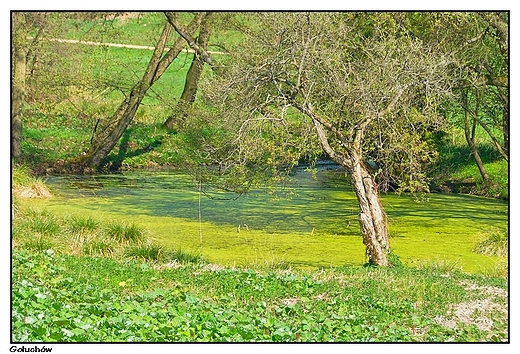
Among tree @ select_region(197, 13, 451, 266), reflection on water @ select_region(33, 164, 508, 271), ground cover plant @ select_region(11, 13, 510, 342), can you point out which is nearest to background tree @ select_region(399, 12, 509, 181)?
ground cover plant @ select_region(11, 13, 510, 342)

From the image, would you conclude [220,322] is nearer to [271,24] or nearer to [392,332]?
[392,332]

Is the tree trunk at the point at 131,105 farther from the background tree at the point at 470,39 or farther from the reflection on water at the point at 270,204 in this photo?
the background tree at the point at 470,39

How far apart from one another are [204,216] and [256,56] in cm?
549

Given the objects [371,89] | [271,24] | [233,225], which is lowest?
[233,225]


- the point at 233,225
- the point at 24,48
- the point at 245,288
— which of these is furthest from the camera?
the point at 24,48

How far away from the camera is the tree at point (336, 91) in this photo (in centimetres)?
1470

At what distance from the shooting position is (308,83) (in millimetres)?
15398

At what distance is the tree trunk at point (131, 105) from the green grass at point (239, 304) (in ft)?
45.6

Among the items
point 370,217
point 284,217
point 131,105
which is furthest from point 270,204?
point 370,217

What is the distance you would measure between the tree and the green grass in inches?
100

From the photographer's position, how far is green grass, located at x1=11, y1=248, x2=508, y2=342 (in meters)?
8.90

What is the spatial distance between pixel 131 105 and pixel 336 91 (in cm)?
1211

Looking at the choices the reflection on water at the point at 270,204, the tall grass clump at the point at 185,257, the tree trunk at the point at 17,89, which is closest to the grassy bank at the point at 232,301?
the tall grass clump at the point at 185,257

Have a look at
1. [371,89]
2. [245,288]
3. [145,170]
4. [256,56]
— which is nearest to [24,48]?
[145,170]
